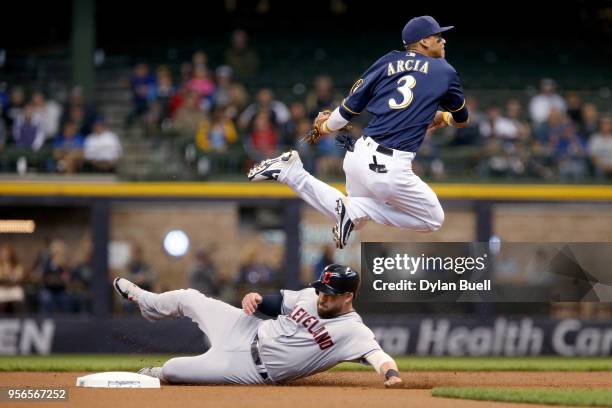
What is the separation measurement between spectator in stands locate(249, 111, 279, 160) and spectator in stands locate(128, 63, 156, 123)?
1783 mm

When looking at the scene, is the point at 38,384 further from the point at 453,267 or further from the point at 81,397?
the point at 453,267

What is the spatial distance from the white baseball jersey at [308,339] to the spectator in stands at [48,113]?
9.21 meters

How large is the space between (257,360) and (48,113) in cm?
956

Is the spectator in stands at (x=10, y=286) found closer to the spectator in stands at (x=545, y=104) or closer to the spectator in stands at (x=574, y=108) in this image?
the spectator in stands at (x=545, y=104)

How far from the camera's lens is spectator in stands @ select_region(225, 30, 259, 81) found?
20344 mm

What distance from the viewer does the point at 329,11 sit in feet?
77.2

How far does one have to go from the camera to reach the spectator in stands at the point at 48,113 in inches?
716

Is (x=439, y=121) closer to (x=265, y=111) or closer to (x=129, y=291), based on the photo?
(x=129, y=291)

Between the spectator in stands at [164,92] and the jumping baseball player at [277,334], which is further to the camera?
the spectator in stands at [164,92]

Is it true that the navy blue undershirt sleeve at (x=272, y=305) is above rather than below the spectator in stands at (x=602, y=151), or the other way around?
below

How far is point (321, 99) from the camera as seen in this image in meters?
18.5

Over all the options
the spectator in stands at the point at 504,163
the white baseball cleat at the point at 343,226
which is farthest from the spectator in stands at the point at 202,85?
the white baseball cleat at the point at 343,226

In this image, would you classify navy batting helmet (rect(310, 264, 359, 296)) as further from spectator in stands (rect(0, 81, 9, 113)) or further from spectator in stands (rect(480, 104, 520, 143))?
spectator in stands (rect(0, 81, 9, 113))

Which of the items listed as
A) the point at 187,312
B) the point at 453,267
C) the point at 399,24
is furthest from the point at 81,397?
the point at 399,24
